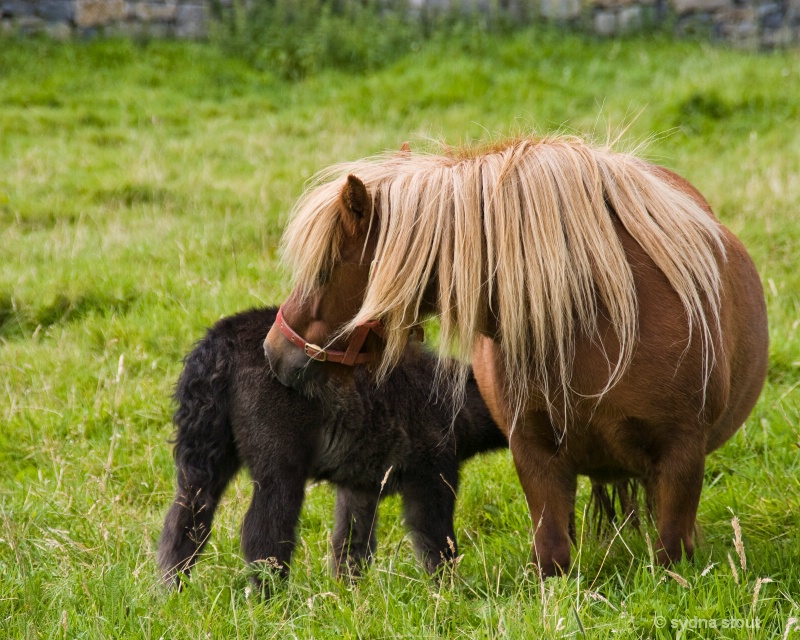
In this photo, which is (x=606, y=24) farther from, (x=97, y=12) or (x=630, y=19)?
(x=97, y=12)

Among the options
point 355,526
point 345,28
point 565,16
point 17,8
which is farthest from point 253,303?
point 565,16

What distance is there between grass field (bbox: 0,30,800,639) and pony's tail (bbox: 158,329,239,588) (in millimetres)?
144

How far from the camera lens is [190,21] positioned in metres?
13.5

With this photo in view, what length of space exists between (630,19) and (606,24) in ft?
1.18

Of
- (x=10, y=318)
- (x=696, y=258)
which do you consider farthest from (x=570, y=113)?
(x=696, y=258)

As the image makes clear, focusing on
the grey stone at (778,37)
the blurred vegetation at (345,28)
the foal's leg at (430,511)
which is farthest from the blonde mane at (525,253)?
the grey stone at (778,37)

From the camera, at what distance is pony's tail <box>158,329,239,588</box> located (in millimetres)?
3633

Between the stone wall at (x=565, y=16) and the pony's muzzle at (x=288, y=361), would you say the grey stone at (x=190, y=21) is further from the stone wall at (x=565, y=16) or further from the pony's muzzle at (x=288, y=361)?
the pony's muzzle at (x=288, y=361)

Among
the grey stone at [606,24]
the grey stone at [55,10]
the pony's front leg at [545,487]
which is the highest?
the grey stone at [55,10]

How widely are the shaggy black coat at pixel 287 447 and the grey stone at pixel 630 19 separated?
11.0m

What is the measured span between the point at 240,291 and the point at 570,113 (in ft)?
19.7

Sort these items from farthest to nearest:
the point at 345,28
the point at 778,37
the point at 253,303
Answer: the point at 345,28, the point at 778,37, the point at 253,303

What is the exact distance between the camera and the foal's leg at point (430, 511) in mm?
3854

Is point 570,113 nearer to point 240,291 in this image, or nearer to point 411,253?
point 240,291
